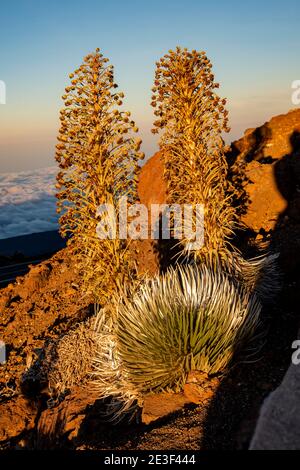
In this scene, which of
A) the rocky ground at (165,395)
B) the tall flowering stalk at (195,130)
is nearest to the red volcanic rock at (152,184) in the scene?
the rocky ground at (165,395)

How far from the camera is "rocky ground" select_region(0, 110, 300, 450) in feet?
11.2

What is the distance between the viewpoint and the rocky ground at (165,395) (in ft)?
11.2

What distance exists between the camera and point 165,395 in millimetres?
4059

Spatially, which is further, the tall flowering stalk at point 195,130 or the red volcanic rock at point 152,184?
the red volcanic rock at point 152,184

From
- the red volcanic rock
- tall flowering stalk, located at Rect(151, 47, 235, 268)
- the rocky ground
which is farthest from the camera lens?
the red volcanic rock

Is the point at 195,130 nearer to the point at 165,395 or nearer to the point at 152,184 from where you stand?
the point at 165,395

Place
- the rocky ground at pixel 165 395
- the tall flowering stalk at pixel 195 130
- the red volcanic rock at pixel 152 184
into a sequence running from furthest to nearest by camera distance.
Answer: the red volcanic rock at pixel 152 184 → the tall flowering stalk at pixel 195 130 → the rocky ground at pixel 165 395

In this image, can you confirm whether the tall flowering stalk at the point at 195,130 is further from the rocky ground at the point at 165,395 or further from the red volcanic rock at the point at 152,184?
the red volcanic rock at the point at 152,184

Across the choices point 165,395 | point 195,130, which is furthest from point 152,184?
point 165,395

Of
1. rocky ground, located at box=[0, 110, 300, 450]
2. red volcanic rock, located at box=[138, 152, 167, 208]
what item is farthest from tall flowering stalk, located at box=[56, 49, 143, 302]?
red volcanic rock, located at box=[138, 152, 167, 208]

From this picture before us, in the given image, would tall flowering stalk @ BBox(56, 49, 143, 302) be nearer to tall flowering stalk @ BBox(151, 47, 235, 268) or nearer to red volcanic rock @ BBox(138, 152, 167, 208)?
tall flowering stalk @ BBox(151, 47, 235, 268)

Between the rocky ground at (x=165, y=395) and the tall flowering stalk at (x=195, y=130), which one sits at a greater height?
the tall flowering stalk at (x=195, y=130)

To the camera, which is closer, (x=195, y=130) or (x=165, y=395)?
(x=165, y=395)
